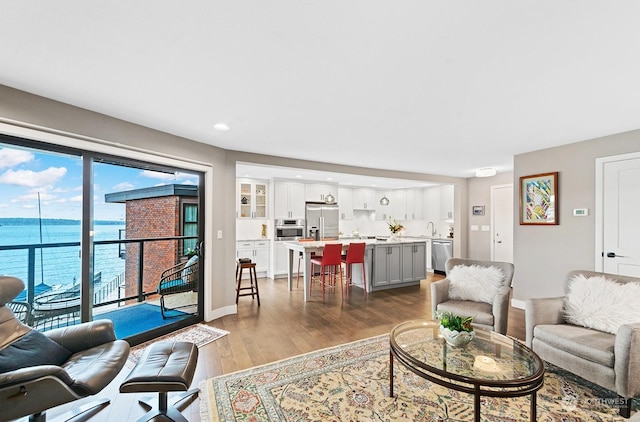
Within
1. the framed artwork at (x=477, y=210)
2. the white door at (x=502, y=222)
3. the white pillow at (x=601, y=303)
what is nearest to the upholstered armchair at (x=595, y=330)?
the white pillow at (x=601, y=303)

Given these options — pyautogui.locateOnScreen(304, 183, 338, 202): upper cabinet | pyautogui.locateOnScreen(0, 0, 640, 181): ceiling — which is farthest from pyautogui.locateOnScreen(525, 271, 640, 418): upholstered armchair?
pyautogui.locateOnScreen(304, 183, 338, 202): upper cabinet

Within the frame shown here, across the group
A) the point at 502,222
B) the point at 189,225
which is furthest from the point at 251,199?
the point at 502,222

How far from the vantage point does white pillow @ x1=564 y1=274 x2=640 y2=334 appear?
229 centimetres

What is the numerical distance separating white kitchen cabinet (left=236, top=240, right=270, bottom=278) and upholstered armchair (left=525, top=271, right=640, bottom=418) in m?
5.38

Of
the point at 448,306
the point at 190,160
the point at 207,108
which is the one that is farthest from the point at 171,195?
the point at 448,306

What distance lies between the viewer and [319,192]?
7.43 metres

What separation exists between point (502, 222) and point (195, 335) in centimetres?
638

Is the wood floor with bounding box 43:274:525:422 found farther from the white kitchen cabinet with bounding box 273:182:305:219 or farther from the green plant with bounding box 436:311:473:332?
the white kitchen cabinet with bounding box 273:182:305:219

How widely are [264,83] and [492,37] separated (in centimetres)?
149

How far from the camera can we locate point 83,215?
8.86 ft

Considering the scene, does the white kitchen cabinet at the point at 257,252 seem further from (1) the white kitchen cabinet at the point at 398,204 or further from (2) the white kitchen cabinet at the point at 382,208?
(1) the white kitchen cabinet at the point at 398,204

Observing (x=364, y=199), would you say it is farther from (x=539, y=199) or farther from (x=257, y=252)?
(x=539, y=199)

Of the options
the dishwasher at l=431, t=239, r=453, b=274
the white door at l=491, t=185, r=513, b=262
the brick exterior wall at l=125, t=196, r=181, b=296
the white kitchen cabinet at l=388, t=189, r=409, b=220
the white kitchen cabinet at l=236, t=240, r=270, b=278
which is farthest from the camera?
the white kitchen cabinet at l=388, t=189, r=409, b=220

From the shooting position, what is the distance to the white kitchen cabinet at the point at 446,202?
7266mm
